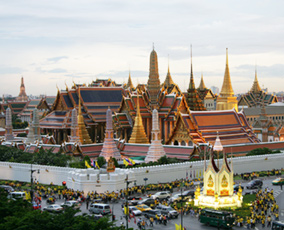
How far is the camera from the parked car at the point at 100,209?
32.6m

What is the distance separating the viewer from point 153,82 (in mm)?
66375

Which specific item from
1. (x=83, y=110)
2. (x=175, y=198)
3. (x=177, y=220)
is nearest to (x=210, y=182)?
(x=175, y=198)

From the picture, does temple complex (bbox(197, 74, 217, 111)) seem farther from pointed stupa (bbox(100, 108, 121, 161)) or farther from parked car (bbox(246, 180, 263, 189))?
parked car (bbox(246, 180, 263, 189))

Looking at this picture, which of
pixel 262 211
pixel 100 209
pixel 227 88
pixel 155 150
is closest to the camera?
pixel 262 211

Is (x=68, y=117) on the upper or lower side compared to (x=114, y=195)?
upper

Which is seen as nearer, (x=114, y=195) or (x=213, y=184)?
(x=213, y=184)

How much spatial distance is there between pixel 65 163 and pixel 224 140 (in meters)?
15.7

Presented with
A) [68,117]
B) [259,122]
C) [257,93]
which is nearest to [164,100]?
[68,117]

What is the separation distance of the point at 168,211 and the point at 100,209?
155 inches

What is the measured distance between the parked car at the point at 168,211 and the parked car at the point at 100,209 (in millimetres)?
2942

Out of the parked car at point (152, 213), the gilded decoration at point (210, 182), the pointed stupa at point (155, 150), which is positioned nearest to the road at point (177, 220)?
the parked car at point (152, 213)

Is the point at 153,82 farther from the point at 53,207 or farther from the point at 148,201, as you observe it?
the point at 53,207

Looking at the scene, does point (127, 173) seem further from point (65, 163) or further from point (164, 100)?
point (164, 100)

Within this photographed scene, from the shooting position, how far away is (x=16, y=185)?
4462 centimetres
